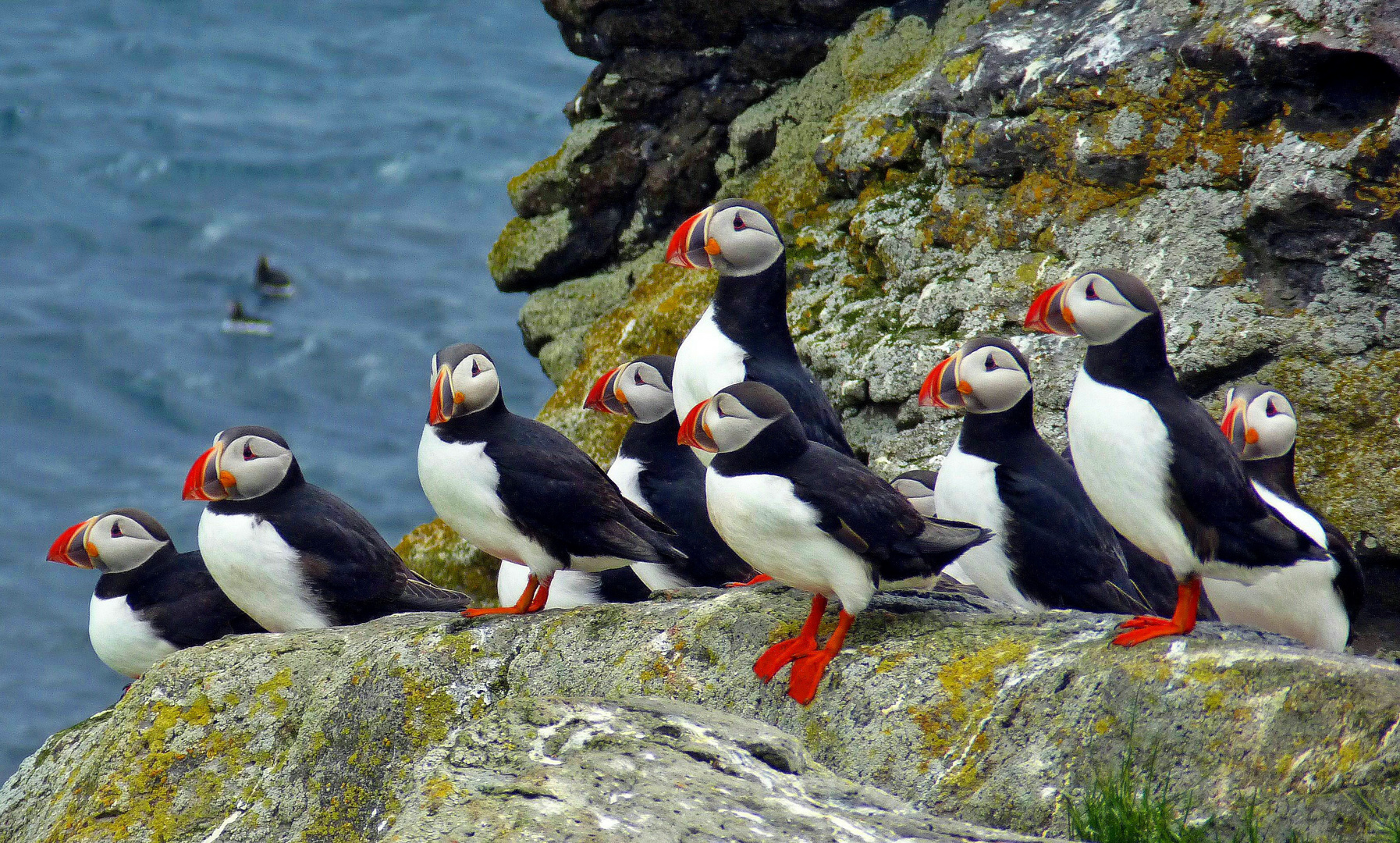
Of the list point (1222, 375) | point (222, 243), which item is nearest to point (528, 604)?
point (1222, 375)

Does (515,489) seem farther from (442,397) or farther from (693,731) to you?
(693,731)

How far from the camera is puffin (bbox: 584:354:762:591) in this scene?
5789mm

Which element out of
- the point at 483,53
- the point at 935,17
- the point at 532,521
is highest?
the point at 935,17

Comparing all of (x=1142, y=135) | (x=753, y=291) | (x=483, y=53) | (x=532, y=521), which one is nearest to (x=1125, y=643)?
(x=532, y=521)

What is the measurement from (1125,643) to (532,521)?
2062mm

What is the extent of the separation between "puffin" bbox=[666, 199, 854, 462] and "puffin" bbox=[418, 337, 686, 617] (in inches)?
34.0

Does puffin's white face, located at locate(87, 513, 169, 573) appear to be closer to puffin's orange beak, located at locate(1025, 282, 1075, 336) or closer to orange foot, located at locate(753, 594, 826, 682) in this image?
orange foot, located at locate(753, 594, 826, 682)

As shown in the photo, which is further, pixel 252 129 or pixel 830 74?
pixel 252 129

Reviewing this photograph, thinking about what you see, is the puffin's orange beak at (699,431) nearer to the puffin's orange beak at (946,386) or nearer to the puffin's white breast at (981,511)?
the puffin's orange beak at (946,386)

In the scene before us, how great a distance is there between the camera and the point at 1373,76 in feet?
18.1

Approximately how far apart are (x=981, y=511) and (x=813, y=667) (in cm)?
144

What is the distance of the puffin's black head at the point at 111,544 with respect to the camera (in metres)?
5.70

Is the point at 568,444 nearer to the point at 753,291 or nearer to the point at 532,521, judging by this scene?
the point at 532,521

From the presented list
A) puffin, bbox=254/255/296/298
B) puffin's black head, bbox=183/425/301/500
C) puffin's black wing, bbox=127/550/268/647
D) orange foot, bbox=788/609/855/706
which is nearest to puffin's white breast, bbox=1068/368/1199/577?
orange foot, bbox=788/609/855/706
